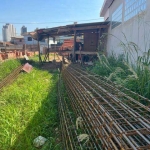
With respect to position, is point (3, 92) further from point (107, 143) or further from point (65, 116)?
point (107, 143)

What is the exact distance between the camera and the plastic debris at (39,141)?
206cm

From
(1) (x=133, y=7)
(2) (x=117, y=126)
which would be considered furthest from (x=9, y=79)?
(2) (x=117, y=126)

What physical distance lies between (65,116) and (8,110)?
129cm

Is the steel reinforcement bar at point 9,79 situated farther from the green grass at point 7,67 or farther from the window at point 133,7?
the window at point 133,7

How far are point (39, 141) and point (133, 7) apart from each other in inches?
159

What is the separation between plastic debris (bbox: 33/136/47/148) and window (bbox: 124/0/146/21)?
3352 mm

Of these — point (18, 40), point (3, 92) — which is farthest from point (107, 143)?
point (18, 40)

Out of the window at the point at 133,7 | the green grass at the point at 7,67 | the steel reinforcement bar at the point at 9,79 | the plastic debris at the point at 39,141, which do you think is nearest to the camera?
the plastic debris at the point at 39,141

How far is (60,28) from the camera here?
26.2 ft

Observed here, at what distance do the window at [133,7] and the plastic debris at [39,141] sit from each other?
3.35m

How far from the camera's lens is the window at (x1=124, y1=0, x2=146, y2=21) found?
332 cm

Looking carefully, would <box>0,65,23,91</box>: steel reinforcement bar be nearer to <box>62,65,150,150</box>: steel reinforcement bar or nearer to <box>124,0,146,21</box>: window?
<box>62,65,150,150</box>: steel reinforcement bar

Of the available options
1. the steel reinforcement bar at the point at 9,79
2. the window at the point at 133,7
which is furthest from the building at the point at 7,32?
the window at the point at 133,7

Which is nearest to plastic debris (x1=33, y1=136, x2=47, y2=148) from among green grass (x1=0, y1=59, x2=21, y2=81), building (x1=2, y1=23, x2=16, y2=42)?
green grass (x1=0, y1=59, x2=21, y2=81)
